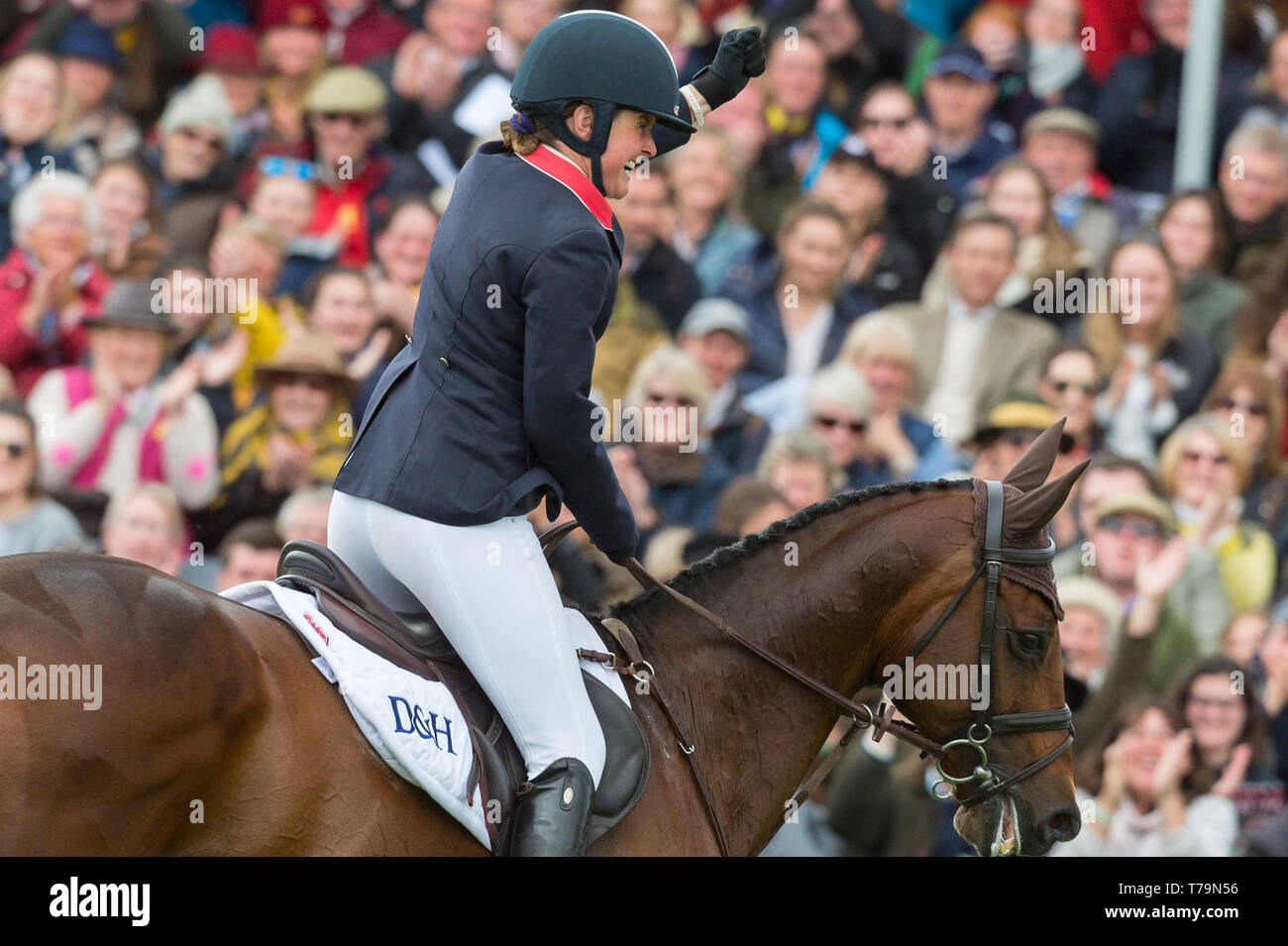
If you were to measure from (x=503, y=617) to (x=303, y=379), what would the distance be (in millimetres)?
4632

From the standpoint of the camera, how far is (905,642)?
4648mm

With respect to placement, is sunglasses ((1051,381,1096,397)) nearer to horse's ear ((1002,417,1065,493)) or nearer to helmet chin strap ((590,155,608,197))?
horse's ear ((1002,417,1065,493))

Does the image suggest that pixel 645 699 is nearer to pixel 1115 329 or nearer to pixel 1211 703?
pixel 1211 703

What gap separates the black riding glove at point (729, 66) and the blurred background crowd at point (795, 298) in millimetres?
2367

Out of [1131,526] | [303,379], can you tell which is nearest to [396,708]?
[303,379]

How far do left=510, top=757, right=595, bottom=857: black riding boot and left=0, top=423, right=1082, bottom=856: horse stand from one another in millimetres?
125

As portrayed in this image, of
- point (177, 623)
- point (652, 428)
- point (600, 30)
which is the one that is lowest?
point (652, 428)

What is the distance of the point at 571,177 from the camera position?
13.8 ft

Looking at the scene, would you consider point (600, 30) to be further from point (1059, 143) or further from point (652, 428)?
point (1059, 143)

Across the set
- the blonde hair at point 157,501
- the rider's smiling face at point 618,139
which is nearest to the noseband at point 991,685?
the rider's smiling face at point 618,139

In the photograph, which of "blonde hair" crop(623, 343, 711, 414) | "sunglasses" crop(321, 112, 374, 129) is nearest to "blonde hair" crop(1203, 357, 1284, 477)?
"blonde hair" crop(623, 343, 711, 414)

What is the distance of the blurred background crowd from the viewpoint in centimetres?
777
